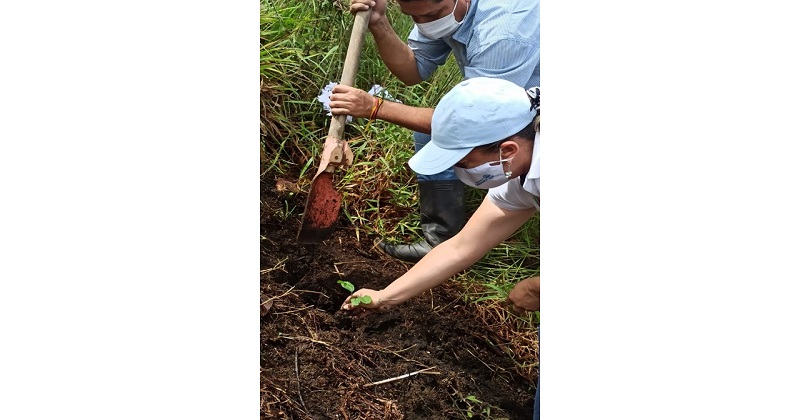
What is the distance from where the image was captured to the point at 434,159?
10.3 feet

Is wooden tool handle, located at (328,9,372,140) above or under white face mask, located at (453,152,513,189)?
above

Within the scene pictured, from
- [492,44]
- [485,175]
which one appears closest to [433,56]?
[492,44]

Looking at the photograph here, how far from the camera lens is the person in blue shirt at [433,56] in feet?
10.3

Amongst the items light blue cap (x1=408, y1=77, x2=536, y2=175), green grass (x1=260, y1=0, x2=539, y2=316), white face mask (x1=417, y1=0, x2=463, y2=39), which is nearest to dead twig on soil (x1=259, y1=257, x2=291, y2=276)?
green grass (x1=260, y1=0, x2=539, y2=316)

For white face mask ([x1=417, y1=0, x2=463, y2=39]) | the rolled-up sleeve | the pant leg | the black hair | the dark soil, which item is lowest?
the dark soil

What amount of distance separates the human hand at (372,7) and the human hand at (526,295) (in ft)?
3.40

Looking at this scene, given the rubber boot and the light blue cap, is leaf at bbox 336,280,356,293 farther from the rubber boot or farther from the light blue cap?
→ the light blue cap

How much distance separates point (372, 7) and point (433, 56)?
268 millimetres

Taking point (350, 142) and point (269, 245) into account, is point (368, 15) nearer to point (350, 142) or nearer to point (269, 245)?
point (350, 142)

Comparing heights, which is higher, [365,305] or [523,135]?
[523,135]

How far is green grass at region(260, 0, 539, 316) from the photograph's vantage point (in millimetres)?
3197

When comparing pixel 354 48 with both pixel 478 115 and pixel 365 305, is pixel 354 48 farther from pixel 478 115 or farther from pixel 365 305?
pixel 365 305

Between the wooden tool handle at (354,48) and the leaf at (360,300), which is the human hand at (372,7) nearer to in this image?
the wooden tool handle at (354,48)

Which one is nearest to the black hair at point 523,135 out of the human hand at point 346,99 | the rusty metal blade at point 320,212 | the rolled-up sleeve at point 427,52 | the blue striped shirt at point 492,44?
the blue striped shirt at point 492,44
